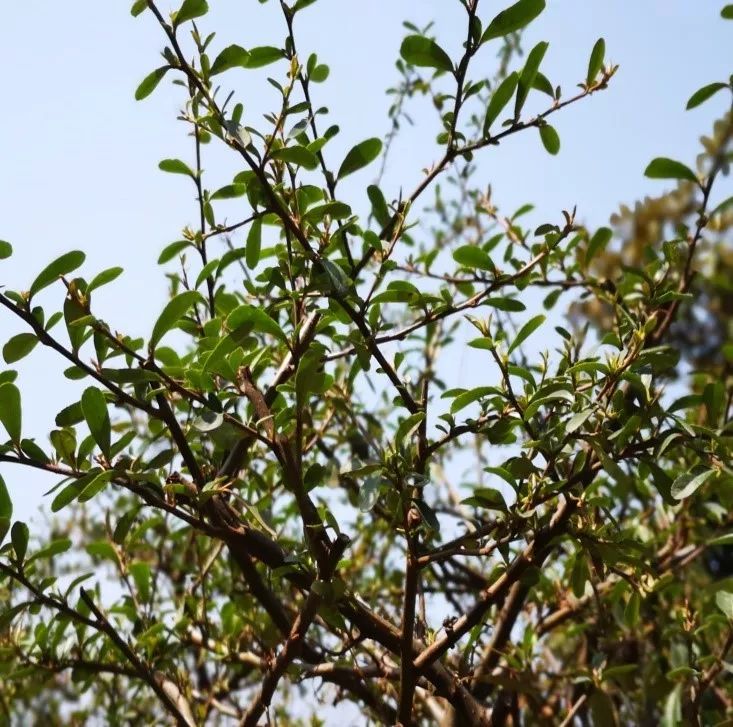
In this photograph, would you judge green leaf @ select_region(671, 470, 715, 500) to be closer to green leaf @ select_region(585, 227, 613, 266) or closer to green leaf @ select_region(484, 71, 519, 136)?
green leaf @ select_region(484, 71, 519, 136)

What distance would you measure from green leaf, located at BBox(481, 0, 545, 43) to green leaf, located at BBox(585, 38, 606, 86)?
0.15 metres

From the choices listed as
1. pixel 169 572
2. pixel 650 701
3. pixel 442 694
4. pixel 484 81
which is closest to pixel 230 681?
pixel 169 572

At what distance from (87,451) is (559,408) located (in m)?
0.59

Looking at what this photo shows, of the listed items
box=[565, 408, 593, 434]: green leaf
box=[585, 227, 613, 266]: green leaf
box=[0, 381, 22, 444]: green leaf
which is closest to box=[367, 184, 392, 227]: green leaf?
box=[565, 408, 593, 434]: green leaf

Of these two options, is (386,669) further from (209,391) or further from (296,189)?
(296,189)

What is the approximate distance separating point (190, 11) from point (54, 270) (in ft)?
1.08

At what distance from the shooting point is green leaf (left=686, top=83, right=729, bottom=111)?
1483 mm

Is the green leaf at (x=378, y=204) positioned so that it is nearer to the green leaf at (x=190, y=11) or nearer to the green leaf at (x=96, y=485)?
the green leaf at (x=190, y=11)

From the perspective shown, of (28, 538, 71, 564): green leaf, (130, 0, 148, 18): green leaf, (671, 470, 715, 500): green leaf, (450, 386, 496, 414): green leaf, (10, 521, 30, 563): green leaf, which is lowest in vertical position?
(671, 470, 715, 500): green leaf

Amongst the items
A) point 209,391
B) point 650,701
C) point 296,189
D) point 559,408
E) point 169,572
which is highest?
point 169,572

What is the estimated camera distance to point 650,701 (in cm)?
197

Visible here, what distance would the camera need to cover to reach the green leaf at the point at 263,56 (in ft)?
3.73

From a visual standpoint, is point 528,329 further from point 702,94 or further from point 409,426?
point 702,94

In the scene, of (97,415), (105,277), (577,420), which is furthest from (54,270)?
(577,420)
